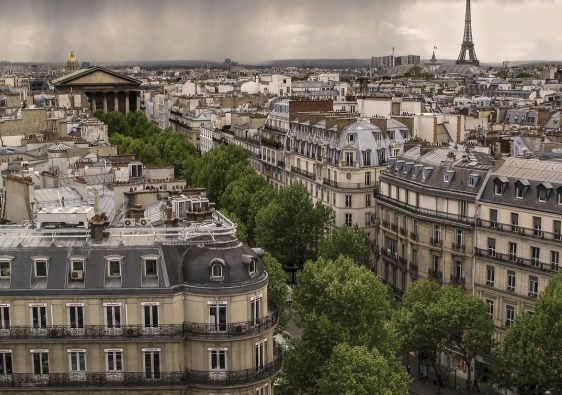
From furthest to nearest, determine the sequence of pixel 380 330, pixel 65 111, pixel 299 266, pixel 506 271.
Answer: pixel 65 111 → pixel 299 266 → pixel 506 271 → pixel 380 330

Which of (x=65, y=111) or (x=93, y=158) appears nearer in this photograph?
(x=93, y=158)

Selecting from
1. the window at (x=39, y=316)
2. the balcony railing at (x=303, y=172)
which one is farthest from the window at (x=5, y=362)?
the balcony railing at (x=303, y=172)

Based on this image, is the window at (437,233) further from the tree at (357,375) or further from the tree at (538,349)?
the tree at (357,375)

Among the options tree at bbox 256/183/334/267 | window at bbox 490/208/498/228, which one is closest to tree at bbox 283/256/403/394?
window at bbox 490/208/498/228

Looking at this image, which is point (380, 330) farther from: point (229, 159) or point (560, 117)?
point (560, 117)

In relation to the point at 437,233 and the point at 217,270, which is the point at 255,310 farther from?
the point at 437,233

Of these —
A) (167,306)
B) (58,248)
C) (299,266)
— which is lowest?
(299,266)

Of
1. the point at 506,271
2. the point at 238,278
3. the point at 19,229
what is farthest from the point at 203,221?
the point at 506,271
